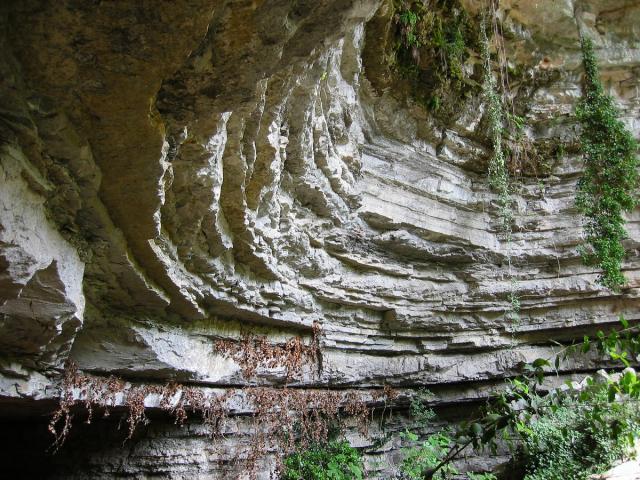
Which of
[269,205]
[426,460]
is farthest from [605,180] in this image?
[269,205]

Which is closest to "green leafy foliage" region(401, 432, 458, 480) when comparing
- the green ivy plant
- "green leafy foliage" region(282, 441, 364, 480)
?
the green ivy plant

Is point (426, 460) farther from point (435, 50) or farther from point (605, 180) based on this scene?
point (435, 50)

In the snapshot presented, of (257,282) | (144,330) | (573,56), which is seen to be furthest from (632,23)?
(144,330)

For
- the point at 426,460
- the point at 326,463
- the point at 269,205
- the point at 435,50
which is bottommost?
the point at 326,463

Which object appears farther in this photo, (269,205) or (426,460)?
(426,460)

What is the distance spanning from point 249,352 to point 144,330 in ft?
4.12

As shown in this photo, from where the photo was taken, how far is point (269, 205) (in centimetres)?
425

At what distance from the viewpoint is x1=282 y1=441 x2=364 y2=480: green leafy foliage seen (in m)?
5.59

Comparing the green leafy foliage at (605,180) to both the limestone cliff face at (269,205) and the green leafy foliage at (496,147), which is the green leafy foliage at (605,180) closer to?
the limestone cliff face at (269,205)

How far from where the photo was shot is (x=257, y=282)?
4.77m

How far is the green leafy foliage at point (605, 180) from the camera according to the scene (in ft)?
21.1

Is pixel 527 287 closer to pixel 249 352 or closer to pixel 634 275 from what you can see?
pixel 634 275

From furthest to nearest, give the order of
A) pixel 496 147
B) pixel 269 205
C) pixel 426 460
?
pixel 496 147 → pixel 426 460 → pixel 269 205

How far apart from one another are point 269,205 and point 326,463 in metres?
3.15
